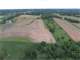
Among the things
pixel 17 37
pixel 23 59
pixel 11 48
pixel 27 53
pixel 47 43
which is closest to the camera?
pixel 23 59

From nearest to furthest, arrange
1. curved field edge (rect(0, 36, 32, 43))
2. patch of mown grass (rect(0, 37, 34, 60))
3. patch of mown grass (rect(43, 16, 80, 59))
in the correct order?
patch of mown grass (rect(0, 37, 34, 60)), patch of mown grass (rect(43, 16, 80, 59)), curved field edge (rect(0, 36, 32, 43))

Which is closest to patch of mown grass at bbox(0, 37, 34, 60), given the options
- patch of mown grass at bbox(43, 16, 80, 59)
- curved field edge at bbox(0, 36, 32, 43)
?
curved field edge at bbox(0, 36, 32, 43)

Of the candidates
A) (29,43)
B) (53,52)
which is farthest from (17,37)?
(53,52)

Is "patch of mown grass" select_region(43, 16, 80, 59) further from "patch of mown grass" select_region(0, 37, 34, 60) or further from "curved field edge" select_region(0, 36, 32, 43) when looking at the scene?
"curved field edge" select_region(0, 36, 32, 43)

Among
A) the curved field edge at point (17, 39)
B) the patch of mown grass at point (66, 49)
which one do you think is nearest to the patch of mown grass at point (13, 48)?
the curved field edge at point (17, 39)

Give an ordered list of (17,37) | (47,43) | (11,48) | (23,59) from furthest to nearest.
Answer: (17,37), (47,43), (11,48), (23,59)

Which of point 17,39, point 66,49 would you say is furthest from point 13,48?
point 66,49

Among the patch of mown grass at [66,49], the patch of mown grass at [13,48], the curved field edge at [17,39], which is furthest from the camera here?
the curved field edge at [17,39]

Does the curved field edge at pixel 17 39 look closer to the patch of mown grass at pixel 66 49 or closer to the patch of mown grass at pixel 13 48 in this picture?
the patch of mown grass at pixel 13 48

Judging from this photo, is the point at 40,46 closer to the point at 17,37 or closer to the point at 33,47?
the point at 33,47

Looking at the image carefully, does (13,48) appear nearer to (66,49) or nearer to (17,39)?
(17,39)

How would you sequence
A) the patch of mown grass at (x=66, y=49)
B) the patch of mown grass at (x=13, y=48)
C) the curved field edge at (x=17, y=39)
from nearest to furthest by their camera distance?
the patch of mown grass at (x=13, y=48) < the patch of mown grass at (x=66, y=49) < the curved field edge at (x=17, y=39)
